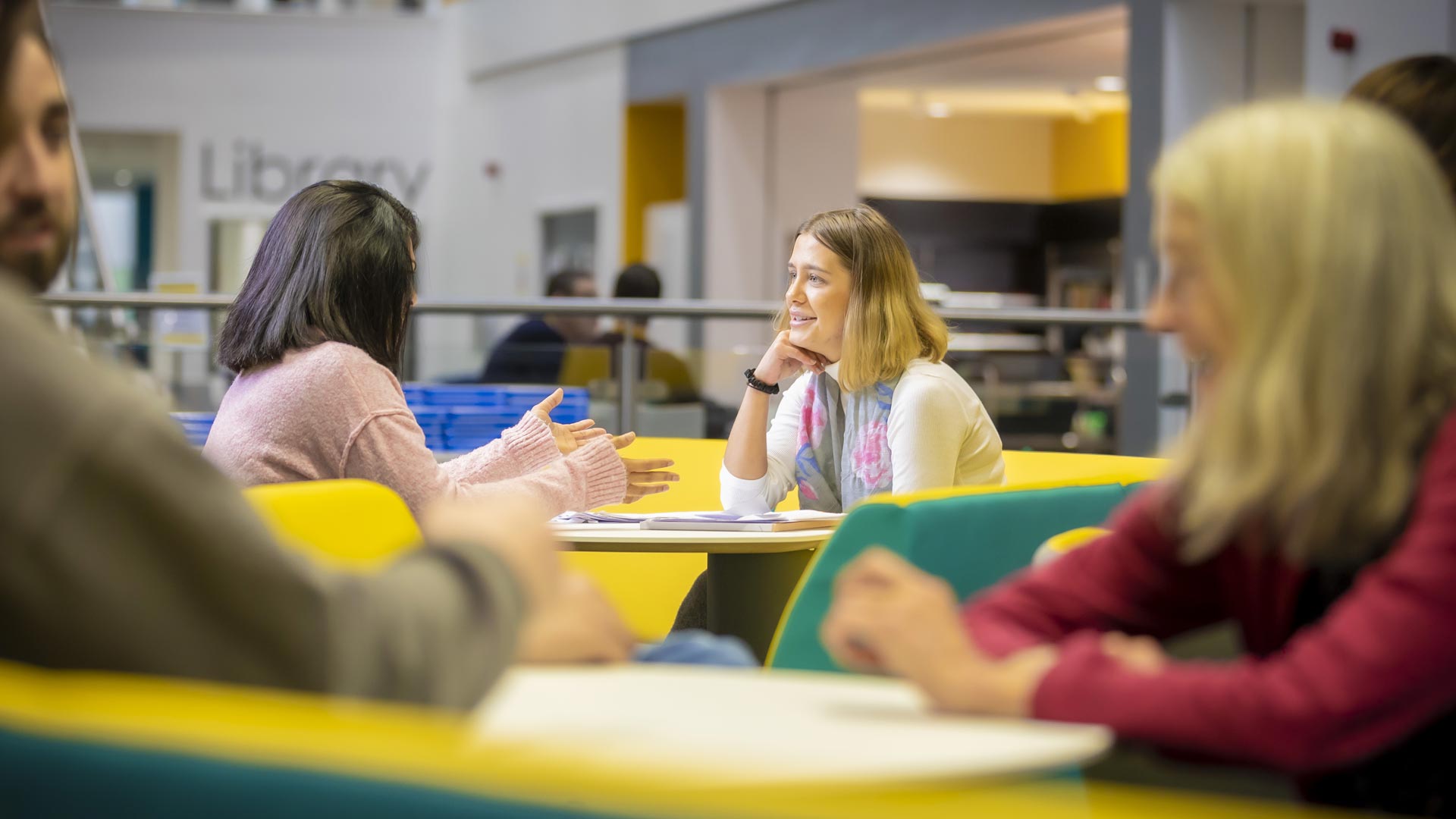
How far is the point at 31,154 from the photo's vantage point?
1.01m

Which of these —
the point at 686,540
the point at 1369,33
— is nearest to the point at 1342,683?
the point at 686,540

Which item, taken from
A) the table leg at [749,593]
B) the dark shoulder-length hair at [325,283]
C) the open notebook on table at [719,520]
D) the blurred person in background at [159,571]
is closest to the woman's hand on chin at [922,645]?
the blurred person in background at [159,571]

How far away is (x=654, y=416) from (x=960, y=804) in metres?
4.58

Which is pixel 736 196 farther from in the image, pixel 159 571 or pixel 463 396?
pixel 159 571

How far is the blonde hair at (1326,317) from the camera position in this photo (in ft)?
3.24

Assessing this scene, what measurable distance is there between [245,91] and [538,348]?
32.5 ft

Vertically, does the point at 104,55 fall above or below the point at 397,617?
above

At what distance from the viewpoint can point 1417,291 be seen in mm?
1001

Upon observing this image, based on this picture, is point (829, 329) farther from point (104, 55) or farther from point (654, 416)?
point (104, 55)

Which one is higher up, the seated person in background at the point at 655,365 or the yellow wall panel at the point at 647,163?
the yellow wall panel at the point at 647,163

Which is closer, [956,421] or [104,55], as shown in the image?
[956,421]

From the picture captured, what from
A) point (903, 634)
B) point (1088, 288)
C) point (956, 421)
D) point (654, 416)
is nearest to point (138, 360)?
point (654, 416)

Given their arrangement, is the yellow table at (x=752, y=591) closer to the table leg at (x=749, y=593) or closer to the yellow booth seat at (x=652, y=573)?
the table leg at (x=749, y=593)

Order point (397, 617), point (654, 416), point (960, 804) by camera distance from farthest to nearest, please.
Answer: point (654, 416) < point (397, 617) < point (960, 804)
